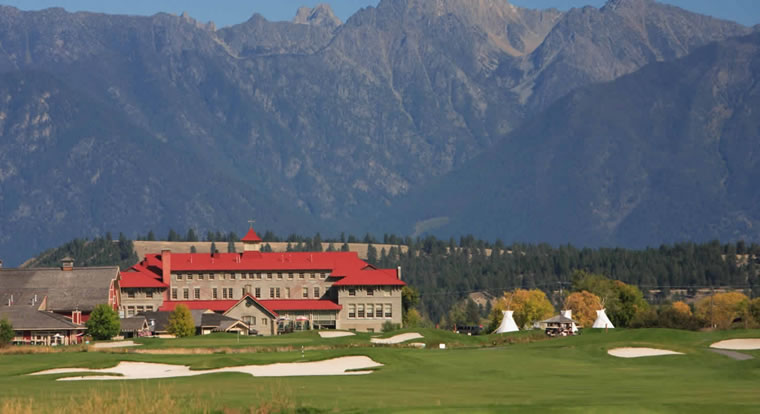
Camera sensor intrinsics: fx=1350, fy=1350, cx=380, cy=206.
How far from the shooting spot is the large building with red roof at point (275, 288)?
16175 cm

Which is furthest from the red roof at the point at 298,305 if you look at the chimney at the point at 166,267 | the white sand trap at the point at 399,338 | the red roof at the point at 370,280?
the white sand trap at the point at 399,338

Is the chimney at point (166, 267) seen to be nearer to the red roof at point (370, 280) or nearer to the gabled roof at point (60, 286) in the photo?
the red roof at point (370, 280)

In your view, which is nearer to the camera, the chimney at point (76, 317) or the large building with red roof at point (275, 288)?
the chimney at point (76, 317)

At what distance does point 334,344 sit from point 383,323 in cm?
5836

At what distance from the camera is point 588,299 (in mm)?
176250

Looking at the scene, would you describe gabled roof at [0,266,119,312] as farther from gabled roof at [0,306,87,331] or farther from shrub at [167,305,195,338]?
gabled roof at [0,306,87,331]

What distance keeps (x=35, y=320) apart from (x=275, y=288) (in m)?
53.1

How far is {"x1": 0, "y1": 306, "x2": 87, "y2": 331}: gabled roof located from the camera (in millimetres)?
119562

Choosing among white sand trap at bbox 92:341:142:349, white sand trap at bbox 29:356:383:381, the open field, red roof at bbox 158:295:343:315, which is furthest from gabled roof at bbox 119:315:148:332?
white sand trap at bbox 29:356:383:381

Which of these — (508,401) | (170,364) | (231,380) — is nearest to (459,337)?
(170,364)

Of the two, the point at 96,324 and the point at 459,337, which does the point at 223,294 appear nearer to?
the point at 96,324

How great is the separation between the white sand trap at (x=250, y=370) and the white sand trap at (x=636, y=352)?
16989mm

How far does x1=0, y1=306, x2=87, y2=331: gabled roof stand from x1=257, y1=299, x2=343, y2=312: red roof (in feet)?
137

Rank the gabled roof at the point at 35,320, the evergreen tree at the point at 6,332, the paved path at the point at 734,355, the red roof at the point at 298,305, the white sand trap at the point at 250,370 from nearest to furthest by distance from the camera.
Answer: the white sand trap at the point at 250,370 → the paved path at the point at 734,355 → the evergreen tree at the point at 6,332 → the gabled roof at the point at 35,320 → the red roof at the point at 298,305
